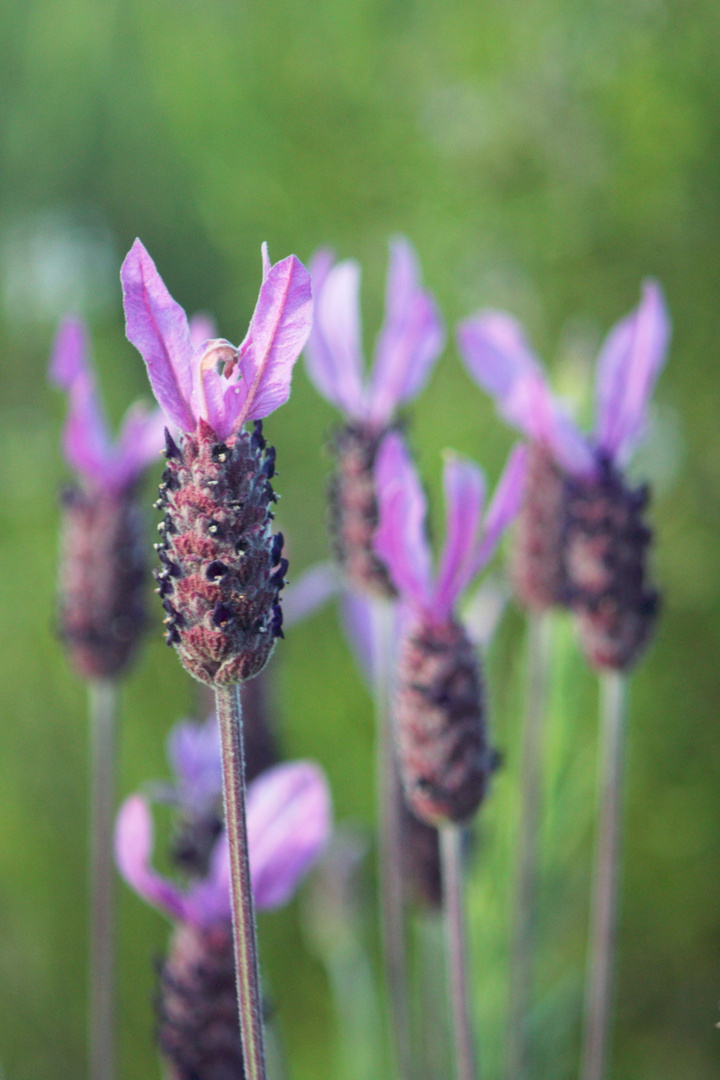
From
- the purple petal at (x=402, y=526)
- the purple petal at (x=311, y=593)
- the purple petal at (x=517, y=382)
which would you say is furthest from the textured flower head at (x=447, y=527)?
the purple petal at (x=311, y=593)

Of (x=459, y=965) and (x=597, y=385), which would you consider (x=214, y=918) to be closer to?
(x=459, y=965)

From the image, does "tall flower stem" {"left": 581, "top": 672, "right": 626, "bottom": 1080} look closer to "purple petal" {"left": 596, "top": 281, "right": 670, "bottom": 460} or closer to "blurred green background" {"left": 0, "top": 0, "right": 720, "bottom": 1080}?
"purple petal" {"left": 596, "top": 281, "right": 670, "bottom": 460}

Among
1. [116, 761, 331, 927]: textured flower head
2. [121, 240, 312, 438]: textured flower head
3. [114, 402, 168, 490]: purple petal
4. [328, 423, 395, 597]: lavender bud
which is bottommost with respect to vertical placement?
[116, 761, 331, 927]: textured flower head

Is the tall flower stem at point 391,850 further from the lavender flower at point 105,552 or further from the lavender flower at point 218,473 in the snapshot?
the lavender flower at point 218,473

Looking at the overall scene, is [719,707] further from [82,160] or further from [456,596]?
[82,160]

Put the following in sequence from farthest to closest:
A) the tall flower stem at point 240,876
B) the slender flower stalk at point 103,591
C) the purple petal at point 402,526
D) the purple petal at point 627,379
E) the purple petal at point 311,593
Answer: the purple petal at point 311,593 → the slender flower stalk at point 103,591 → the purple petal at point 627,379 → the purple petal at point 402,526 → the tall flower stem at point 240,876

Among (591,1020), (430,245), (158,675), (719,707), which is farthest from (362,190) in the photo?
(591,1020)

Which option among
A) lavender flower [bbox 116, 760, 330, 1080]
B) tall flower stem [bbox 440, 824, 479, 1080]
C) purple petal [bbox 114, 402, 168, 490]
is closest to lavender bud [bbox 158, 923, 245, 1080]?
lavender flower [bbox 116, 760, 330, 1080]
